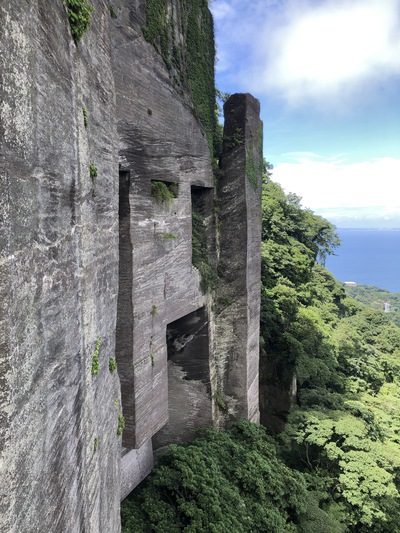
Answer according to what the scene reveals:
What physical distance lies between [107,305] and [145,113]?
431cm

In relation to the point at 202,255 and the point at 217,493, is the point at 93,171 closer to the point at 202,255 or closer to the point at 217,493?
the point at 202,255

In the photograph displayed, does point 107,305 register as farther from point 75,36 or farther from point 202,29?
point 202,29

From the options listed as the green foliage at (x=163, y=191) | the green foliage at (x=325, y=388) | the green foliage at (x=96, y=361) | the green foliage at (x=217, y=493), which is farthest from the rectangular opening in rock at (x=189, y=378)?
the green foliage at (x=96, y=361)

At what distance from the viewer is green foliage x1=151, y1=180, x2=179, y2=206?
8.16 meters

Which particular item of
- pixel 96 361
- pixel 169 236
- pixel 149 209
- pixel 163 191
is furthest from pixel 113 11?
pixel 96 361

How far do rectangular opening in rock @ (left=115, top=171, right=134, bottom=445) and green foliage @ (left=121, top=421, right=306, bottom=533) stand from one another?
188 centimetres

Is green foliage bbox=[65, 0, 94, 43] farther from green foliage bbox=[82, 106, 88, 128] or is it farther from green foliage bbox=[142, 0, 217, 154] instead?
green foliage bbox=[142, 0, 217, 154]

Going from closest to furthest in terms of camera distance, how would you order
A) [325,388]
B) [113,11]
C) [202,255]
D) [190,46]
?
[113,11] < [190,46] < [202,255] < [325,388]

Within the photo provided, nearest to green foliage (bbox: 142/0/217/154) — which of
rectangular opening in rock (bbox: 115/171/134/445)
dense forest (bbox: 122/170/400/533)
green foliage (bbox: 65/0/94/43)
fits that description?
rectangular opening in rock (bbox: 115/171/134/445)

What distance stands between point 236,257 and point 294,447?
6.64 metres

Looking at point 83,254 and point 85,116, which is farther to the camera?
point 85,116

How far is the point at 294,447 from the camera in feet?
41.1

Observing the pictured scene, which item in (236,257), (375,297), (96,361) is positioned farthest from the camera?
(375,297)

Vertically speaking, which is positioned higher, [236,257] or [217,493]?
[236,257]
